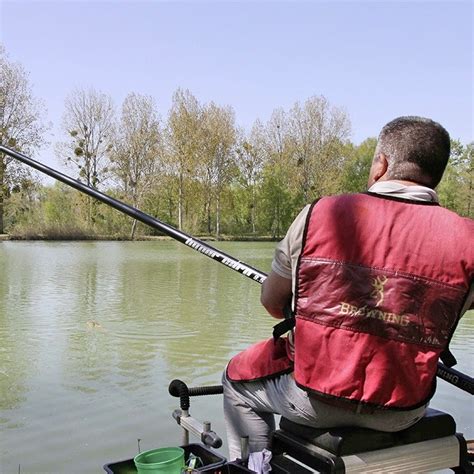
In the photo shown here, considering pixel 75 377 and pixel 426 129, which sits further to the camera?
pixel 75 377

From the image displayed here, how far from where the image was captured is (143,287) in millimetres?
10047

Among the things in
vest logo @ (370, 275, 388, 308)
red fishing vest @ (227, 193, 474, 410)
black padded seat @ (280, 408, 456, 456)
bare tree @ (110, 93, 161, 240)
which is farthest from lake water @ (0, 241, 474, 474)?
bare tree @ (110, 93, 161, 240)

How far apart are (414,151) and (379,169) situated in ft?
0.31

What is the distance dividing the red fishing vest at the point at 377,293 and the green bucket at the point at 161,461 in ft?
1.68

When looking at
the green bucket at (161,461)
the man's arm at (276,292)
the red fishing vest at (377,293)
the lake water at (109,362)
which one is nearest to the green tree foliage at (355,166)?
the lake water at (109,362)

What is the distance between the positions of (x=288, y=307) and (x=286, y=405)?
0.24m

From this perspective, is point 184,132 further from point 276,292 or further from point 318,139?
point 276,292

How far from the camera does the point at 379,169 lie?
1625 mm

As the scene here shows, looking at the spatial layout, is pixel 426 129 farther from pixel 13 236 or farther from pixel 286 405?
pixel 13 236

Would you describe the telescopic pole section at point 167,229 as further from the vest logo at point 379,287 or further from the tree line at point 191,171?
the tree line at point 191,171

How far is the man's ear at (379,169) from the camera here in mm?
1613

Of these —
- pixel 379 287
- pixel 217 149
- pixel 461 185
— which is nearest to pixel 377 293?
pixel 379 287

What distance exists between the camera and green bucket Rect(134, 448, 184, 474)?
69.0 inches

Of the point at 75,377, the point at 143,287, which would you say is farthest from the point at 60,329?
the point at 143,287
